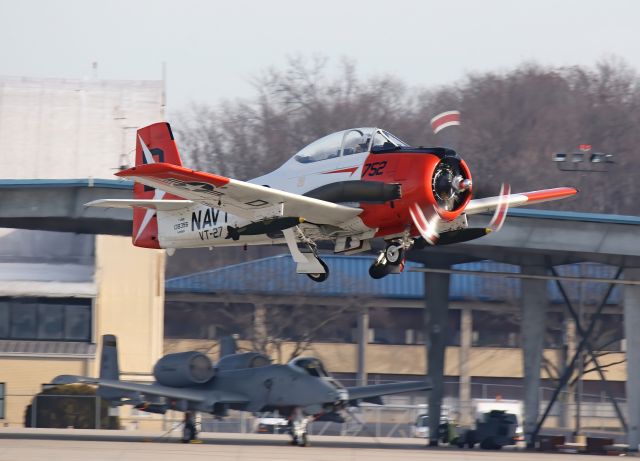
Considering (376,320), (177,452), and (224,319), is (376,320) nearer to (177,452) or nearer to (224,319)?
(224,319)

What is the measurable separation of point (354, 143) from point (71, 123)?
30.6 meters

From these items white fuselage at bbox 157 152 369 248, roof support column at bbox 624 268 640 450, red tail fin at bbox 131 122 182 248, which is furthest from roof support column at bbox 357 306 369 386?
white fuselage at bbox 157 152 369 248

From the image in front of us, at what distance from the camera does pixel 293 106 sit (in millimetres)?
85625

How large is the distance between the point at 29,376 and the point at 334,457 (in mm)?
19007

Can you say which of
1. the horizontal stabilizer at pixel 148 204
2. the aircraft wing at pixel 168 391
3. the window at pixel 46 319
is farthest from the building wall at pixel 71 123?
the horizontal stabilizer at pixel 148 204

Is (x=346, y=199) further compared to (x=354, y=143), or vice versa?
(x=354, y=143)

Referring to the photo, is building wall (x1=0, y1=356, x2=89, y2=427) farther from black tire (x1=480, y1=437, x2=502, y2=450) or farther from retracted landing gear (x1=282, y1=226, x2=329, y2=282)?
retracted landing gear (x1=282, y1=226, x2=329, y2=282)

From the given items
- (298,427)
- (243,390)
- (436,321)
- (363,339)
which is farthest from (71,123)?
(298,427)

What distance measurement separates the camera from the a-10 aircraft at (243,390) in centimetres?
3116

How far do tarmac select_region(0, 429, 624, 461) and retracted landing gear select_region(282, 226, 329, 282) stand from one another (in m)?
5.76

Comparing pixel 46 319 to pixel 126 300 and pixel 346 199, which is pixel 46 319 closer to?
pixel 126 300

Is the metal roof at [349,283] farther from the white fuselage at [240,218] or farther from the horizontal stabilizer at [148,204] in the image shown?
the horizontal stabilizer at [148,204]

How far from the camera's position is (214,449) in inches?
1138

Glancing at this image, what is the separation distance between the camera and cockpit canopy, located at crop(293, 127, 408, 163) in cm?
2234
